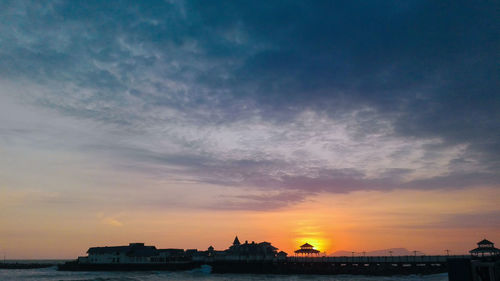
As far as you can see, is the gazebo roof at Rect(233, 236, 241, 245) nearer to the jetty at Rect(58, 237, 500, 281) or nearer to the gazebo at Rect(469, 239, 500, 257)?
the jetty at Rect(58, 237, 500, 281)

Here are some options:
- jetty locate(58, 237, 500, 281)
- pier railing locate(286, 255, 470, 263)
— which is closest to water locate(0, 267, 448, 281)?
jetty locate(58, 237, 500, 281)

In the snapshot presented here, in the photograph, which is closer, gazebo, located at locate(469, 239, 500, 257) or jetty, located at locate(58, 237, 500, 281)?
gazebo, located at locate(469, 239, 500, 257)

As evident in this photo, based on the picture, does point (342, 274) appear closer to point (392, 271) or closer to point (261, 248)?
point (392, 271)

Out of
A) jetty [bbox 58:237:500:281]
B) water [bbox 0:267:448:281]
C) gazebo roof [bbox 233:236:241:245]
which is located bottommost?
water [bbox 0:267:448:281]

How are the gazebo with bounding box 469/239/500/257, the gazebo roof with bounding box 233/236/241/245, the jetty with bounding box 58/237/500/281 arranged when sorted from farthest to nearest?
1. the gazebo roof with bounding box 233/236/241/245
2. the jetty with bounding box 58/237/500/281
3. the gazebo with bounding box 469/239/500/257

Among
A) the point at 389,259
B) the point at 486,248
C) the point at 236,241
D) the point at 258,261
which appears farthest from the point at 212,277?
the point at 486,248

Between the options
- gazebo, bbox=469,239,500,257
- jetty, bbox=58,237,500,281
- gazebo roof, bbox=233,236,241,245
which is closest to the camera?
gazebo, bbox=469,239,500,257

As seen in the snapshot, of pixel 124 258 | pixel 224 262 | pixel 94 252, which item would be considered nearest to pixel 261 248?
pixel 224 262

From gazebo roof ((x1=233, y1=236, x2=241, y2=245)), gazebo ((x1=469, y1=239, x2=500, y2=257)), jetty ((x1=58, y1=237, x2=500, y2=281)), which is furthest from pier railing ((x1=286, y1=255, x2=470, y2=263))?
gazebo roof ((x1=233, y1=236, x2=241, y2=245))

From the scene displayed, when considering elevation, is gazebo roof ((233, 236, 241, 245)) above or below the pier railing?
above

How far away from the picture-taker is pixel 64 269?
4943 inches

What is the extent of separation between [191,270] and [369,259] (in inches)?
1963

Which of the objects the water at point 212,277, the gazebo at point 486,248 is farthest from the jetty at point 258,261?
the water at point 212,277

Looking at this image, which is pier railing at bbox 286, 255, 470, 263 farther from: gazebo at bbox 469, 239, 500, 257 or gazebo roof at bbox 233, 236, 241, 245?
gazebo roof at bbox 233, 236, 241, 245
